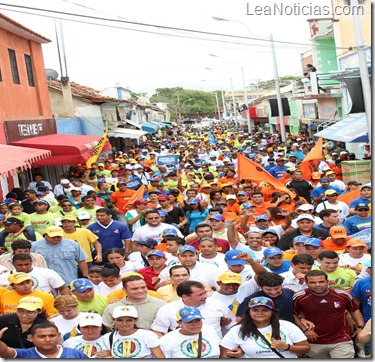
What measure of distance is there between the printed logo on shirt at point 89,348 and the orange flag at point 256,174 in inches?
296

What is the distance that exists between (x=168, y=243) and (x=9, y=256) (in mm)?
1959

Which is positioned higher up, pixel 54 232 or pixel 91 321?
pixel 54 232

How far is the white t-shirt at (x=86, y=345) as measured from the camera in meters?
5.82

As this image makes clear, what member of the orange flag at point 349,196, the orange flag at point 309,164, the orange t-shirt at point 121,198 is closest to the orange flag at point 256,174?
the orange flag at point 349,196

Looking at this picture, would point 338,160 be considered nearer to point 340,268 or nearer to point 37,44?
point 340,268

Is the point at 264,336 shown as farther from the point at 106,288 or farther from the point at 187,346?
the point at 106,288

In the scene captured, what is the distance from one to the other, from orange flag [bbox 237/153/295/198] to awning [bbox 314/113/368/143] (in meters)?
4.10

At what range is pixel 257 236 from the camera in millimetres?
8477

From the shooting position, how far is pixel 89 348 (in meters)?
5.84

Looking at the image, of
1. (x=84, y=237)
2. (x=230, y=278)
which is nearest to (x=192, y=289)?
(x=230, y=278)

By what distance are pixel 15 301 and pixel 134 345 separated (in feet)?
5.68

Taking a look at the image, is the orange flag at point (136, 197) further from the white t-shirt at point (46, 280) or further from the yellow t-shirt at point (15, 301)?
the yellow t-shirt at point (15, 301)

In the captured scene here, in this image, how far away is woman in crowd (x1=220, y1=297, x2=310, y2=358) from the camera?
5.54 metres

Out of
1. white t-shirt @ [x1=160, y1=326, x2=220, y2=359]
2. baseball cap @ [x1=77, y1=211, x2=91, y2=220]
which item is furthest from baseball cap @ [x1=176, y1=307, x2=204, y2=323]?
baseball cap @ [x1=77, y1=211, x2=91, y2=220]
